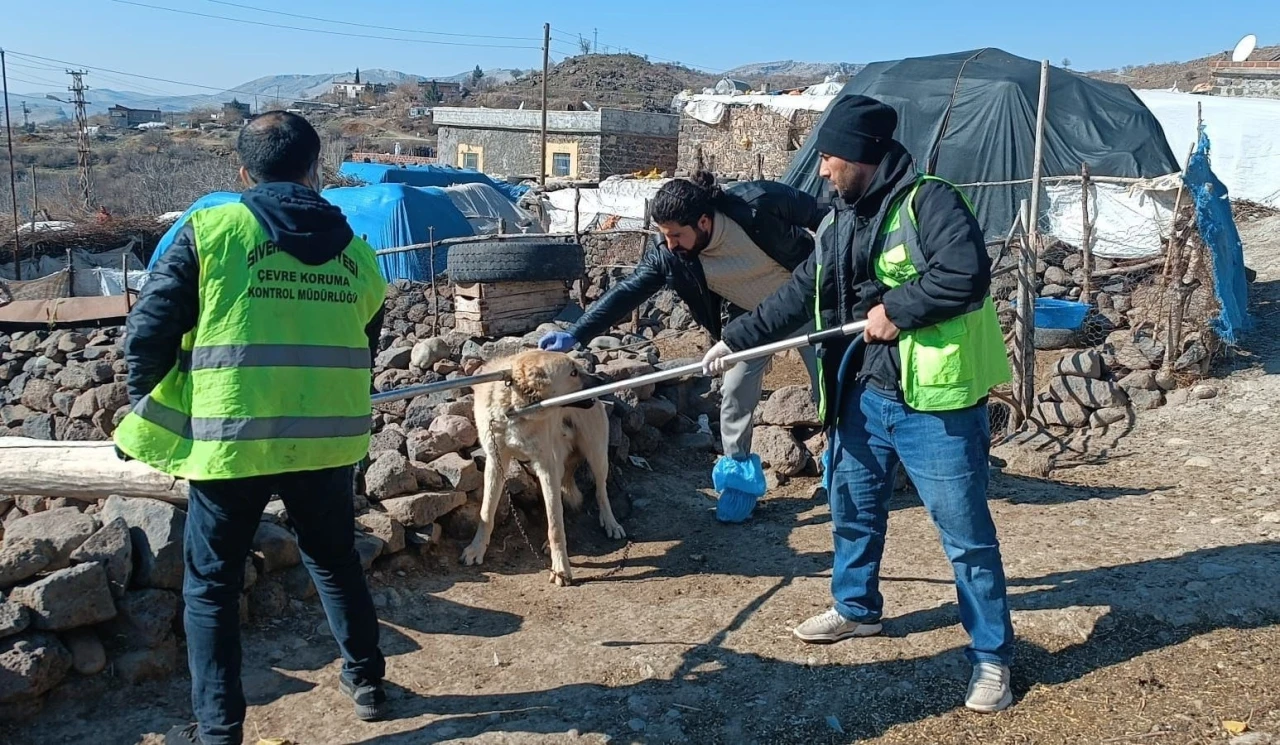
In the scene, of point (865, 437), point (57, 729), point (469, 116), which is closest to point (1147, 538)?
point (865, 437)

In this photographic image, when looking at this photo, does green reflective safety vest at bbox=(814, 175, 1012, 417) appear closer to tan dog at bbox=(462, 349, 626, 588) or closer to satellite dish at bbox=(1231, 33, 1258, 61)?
tan dog at bbox=(462, 349, 626, 588)

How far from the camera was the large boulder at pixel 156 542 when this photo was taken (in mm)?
3916

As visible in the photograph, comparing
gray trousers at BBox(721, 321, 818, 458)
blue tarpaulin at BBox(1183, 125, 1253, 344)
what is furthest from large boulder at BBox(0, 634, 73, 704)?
blue tarpaulin at BBox(1183, 125, 1253, 344)

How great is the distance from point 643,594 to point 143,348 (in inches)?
104

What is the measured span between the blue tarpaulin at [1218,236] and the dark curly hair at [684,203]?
4853 millimetres

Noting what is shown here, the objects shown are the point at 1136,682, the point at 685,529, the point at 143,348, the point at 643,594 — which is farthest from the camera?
the point at 685,529

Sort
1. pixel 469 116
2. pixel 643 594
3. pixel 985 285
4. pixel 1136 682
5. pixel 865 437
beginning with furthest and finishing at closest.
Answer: pixel 469 116, pixel 643 594, pixel 865 437, pixel 1136 682, pixel 985 285

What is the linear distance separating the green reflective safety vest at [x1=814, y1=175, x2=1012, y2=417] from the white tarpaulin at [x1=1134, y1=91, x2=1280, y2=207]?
1667 cm

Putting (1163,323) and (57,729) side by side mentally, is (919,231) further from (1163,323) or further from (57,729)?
(1163,323)

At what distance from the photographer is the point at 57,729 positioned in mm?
3457

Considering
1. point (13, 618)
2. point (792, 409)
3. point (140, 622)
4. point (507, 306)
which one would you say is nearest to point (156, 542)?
point (140, 622)

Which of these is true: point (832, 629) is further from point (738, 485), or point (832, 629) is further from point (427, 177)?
point (427, 177)

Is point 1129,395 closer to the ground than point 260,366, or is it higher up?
closer to the ground

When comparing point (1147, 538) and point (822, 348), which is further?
point (1147, 538)
